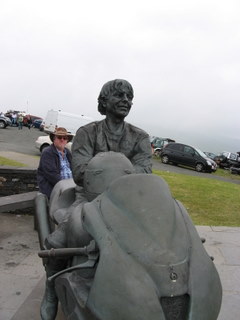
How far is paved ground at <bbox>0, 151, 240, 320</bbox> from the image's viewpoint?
3.44 m

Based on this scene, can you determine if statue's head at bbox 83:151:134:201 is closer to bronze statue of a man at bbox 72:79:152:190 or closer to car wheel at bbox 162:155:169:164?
bronze statue of a man at bbox 72:79:152:190

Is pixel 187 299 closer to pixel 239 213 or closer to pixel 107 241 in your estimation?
pixel 107 241

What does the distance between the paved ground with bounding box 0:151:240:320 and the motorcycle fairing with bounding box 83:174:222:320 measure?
160 centimetres

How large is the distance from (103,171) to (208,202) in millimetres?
6854

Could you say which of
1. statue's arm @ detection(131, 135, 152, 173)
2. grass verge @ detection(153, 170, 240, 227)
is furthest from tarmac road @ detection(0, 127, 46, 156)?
statue's arm @ detection(131, 135, 152, 173)

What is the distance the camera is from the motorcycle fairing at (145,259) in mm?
1780

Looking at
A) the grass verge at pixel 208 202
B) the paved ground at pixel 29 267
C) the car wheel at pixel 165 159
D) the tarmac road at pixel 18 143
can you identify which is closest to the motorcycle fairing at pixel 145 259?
the paved ground at pixel 29 267

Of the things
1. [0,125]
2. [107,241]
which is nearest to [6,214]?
[107,241]

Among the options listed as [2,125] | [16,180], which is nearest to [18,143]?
[2,125]

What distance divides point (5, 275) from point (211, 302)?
3170 millimetres

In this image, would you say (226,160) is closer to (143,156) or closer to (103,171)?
(143,156)

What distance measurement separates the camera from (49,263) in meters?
2.77

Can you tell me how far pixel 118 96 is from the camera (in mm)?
3090

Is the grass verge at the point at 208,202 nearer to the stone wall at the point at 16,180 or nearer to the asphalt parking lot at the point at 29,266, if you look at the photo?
the asphalt parking lot at the point at 29,266
